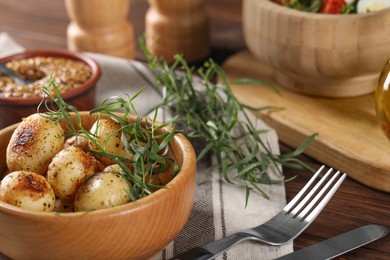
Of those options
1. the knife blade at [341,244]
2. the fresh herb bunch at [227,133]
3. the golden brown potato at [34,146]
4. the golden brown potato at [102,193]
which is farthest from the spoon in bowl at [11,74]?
the knife blade at [341,244]

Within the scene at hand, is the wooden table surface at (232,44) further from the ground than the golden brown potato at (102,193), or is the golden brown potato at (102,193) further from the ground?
the golden brown potato at (102,193)

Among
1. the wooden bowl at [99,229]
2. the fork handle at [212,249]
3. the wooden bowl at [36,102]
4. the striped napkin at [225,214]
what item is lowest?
the striped napkin at [225,214]

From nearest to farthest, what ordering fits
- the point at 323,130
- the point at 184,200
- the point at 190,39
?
the point at 184,200, the point at 323,130, the point at 190,39

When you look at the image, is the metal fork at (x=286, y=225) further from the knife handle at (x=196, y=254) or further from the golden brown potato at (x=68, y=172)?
the golden brown potato at (x=68, y=172)

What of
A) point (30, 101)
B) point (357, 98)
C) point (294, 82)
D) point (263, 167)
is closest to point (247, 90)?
point (294, 82)

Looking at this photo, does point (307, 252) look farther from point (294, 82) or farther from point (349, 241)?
point (294, 82)

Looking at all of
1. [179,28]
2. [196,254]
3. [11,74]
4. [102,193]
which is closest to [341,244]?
[196,254]

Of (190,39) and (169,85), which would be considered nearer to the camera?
(169,85)
